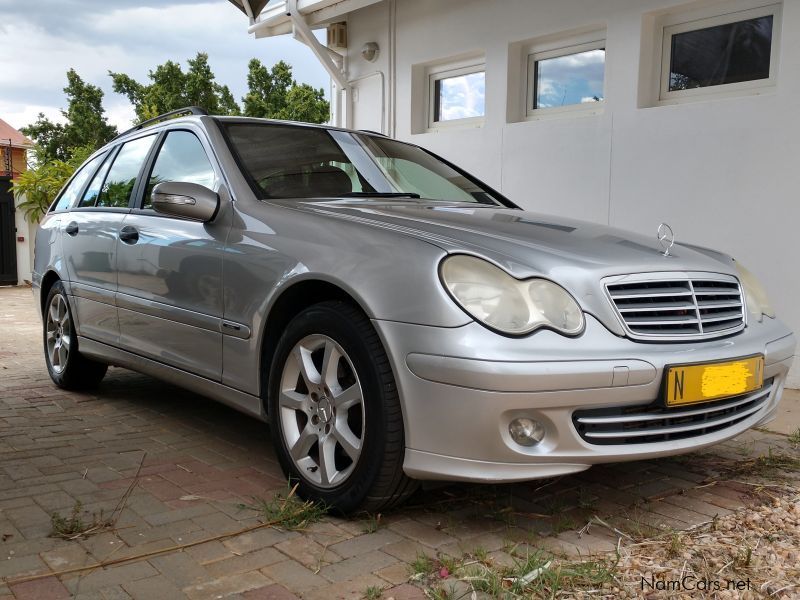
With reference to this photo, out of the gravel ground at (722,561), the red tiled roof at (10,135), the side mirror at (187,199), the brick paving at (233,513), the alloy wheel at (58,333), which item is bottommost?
the brick paving at (233,513)

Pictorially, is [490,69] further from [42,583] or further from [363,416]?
[42,583]

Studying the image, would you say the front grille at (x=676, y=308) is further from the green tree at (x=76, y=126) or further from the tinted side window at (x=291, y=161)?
the green tree at (x=76, y=126)

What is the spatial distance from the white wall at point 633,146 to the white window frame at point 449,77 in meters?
0.19

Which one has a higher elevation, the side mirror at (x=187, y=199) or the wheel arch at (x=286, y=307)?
the side mirror at (x=187, y=199)

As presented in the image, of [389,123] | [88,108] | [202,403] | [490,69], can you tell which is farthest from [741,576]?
[88,108]

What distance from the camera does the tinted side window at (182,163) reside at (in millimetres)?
3523

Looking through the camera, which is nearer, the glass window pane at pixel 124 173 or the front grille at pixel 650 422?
Answer: the front grille at pixel 650 422

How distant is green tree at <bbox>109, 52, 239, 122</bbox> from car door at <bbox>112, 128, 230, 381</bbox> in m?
38.6

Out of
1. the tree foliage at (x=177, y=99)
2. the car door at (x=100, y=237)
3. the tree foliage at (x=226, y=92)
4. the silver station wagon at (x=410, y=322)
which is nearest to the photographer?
the silver station wagon at (x=410, y=322)

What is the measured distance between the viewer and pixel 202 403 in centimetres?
461

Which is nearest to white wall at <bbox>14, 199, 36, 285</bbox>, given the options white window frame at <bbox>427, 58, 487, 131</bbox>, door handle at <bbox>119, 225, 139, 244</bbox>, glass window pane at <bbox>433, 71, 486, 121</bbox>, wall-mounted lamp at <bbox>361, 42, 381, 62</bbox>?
wall-mounted lamp at <bbox>361, 42, 381, 62</bbox>

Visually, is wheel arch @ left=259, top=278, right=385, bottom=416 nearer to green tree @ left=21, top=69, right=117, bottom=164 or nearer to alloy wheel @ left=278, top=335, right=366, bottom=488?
alloy wheel @ left=278, top=335, right=366, bottom=488

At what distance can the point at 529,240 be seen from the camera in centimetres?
269

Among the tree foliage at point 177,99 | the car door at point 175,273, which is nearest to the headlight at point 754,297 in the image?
the car door at point 175,273
